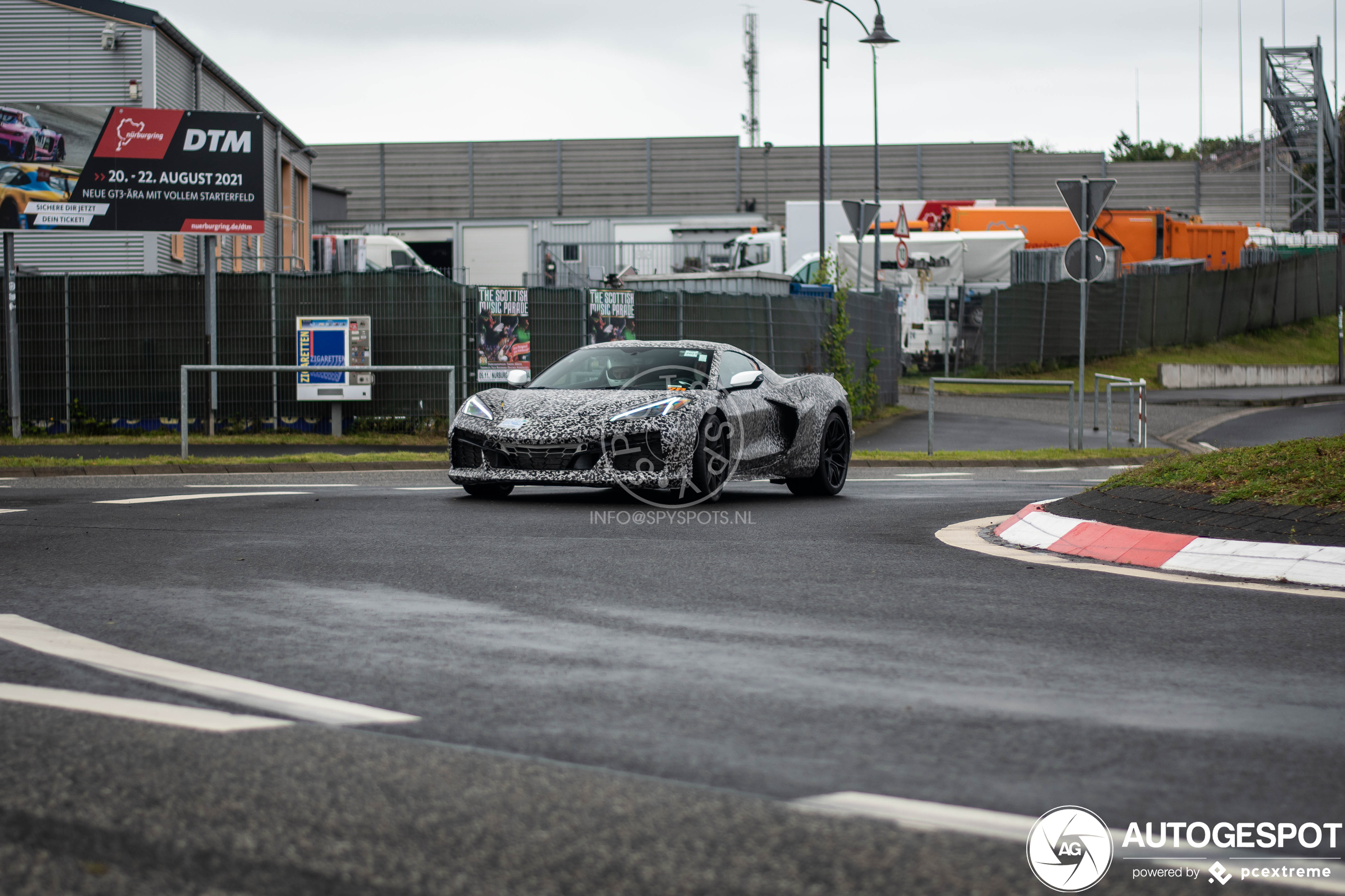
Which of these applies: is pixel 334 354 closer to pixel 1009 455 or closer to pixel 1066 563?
pixel 1009 455

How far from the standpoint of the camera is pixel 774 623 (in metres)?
5.95

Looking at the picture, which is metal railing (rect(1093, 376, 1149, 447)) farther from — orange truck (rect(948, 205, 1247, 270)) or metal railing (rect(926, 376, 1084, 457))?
orange truck (rect(948, 205, 1247, 270))

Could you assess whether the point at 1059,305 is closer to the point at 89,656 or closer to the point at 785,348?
the point at 785,348

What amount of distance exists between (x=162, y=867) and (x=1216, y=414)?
93.3 feet

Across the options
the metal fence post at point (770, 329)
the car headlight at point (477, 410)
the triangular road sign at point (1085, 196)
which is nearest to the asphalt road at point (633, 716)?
the car headlight at point (477, 410)

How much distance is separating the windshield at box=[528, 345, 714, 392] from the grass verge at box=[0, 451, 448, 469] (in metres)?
5.05

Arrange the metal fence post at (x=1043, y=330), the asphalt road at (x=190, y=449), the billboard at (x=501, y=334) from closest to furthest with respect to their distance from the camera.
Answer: the asphalt road at (x=190, y=449), the billboard at (x=501, y=334), the metal fence post at (x=1043, y=330)

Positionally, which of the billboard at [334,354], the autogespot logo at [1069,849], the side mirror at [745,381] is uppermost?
the billboard at [334,354]

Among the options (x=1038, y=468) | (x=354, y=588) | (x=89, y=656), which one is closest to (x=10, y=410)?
(x=1038, y=468)

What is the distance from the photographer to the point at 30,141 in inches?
865

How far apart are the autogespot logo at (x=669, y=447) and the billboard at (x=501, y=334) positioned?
1030 cm

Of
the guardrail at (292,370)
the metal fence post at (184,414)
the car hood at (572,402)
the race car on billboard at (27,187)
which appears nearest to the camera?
the car hood at (572,402)

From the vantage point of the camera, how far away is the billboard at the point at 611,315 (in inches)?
890

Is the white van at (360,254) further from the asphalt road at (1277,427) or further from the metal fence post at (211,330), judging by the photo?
the asphalt road at (1277,427)
